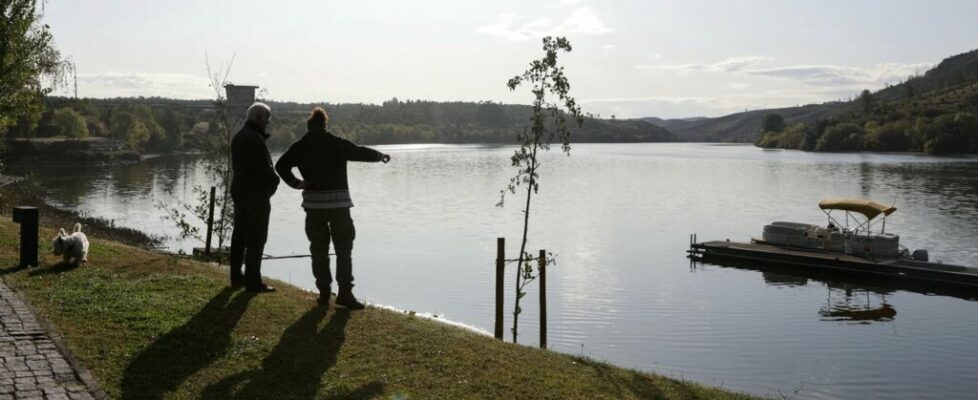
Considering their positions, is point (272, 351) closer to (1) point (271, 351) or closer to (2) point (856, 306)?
(1) point (271, 351)

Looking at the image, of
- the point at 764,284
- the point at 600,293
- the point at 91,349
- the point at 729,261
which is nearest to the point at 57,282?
the point at 91,349

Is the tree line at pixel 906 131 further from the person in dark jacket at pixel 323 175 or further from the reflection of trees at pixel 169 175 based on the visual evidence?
the person in dark jacket at pixel 323 175

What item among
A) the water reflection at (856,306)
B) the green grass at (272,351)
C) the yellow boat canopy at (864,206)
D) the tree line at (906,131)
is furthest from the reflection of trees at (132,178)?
the tree line at (906,131)

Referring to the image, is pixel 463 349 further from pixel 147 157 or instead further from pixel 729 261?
pixel 147 157

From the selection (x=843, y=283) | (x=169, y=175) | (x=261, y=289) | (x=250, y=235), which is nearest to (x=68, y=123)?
(x=169, y=175)

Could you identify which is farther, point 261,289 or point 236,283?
point 236,283

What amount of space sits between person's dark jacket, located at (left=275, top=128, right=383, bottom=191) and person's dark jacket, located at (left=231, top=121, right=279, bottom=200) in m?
0.43

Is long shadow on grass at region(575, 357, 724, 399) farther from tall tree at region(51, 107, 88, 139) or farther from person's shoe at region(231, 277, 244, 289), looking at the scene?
tall tree at region(51, 107, 88, 139)

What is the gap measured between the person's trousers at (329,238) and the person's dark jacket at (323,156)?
0.38m

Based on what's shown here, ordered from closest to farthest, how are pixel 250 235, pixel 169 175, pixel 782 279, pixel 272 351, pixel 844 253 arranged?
pixel 272 351 < pixel 250 235 < pixel 782 279 < pixel 844 253 < pixel 169 175

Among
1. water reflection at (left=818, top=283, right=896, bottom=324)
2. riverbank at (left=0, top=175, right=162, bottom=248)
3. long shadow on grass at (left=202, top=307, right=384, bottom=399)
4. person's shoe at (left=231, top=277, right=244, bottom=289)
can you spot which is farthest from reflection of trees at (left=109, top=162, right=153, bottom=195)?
long shadow on grass at (left=202, top=307, right=384, bottom=399)

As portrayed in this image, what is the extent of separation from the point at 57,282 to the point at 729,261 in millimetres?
32459

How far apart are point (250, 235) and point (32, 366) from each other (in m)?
3.76

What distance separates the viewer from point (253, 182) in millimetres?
10461
